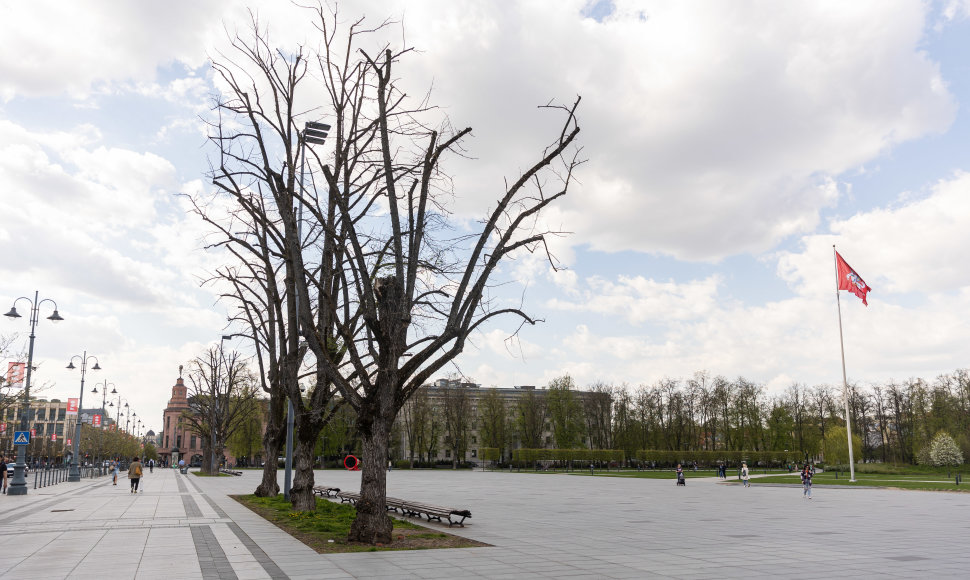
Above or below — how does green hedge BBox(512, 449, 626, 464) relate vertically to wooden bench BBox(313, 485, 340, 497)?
below

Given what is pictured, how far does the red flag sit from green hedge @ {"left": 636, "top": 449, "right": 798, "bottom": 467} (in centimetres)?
4301

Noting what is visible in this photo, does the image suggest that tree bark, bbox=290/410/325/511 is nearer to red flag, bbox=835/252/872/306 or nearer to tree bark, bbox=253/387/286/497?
tree bark, bbox=253/387/286/497

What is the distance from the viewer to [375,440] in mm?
14023

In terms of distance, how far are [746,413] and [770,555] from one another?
77.2 meters

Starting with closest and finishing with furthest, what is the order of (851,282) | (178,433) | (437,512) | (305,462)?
(437,512) → (305,462) → (851,282) → (178,433)

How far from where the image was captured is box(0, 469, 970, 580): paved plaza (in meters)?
10.4

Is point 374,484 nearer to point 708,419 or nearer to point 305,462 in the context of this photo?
point 305,462

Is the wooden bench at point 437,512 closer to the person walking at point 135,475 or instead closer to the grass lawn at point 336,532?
the grass lawn at point 336,532

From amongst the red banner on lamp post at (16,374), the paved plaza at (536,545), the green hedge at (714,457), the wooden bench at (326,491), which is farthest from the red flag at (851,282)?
the red banner on lamp post at (16,374)

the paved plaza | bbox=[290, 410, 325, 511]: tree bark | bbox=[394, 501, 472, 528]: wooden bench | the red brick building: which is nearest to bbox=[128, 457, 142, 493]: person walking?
the paved plaza

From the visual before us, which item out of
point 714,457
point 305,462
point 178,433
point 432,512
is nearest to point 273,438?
point 305,462

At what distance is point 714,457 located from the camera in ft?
265

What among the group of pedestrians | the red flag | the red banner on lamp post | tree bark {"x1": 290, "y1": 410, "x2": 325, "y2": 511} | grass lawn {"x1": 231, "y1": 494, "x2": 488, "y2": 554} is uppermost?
the red flag

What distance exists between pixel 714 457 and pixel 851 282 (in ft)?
151
